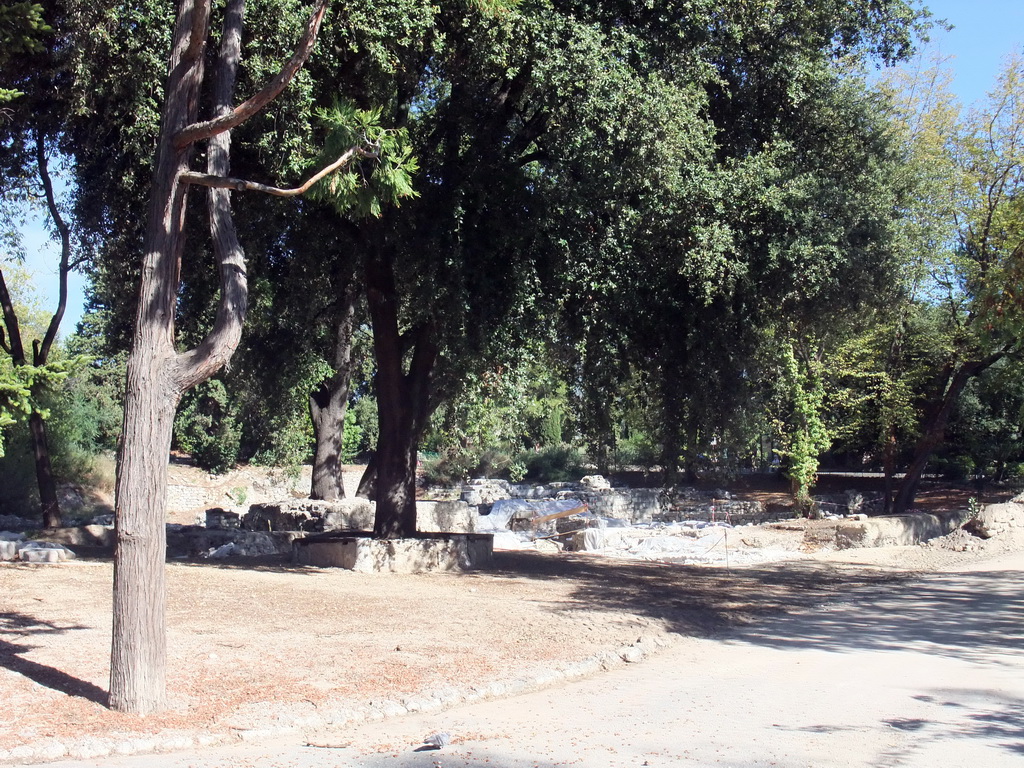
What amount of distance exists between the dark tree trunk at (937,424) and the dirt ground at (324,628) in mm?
12065

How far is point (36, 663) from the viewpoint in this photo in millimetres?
7348

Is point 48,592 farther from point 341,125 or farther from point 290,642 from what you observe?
point 341,125

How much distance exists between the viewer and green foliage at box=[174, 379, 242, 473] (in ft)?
127

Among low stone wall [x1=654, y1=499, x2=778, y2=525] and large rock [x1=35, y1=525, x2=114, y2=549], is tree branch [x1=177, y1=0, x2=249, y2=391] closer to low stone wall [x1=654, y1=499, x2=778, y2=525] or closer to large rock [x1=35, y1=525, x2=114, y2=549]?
large rock [x1=35, y1=525, x2=114, y2=549]

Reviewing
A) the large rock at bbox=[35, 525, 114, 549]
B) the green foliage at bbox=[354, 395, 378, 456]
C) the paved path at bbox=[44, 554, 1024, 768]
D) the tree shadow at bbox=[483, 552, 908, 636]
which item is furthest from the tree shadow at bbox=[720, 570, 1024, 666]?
the green foliage at bbox=[354, 395, 378, 456]

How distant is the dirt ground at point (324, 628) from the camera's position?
6387mm

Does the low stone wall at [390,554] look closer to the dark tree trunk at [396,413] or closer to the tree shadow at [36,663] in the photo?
the dark tree trunk at [396,413]

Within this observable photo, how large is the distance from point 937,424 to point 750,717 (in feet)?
74.5

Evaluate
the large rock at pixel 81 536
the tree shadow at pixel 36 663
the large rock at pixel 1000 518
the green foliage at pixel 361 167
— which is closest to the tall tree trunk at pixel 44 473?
the large rock at pixel 81 536

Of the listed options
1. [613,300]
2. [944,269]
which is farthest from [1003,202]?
[613,300]

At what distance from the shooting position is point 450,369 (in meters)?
13.8

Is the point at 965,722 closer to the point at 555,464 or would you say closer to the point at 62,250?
the point at 62,250

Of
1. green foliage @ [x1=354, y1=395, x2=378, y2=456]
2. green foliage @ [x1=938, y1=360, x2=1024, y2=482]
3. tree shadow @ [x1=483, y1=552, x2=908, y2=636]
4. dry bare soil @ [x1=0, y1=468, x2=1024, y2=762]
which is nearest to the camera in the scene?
dry bare soil @ [x1=0, y1=468, x2=1024, y2=762]

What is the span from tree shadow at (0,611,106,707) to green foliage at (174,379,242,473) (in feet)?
99.0
